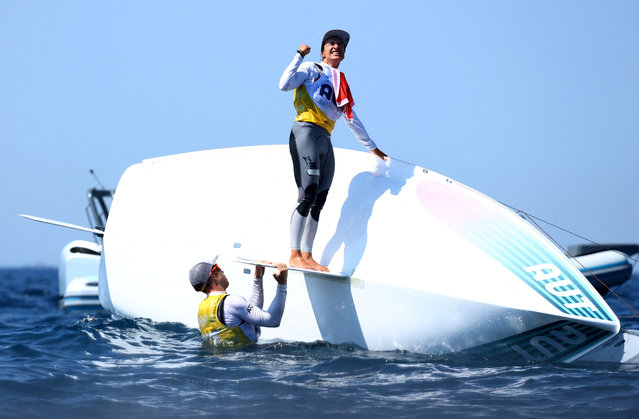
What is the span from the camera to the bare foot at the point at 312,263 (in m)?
4.86

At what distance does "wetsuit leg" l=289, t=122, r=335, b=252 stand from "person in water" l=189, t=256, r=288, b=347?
43 centimetres

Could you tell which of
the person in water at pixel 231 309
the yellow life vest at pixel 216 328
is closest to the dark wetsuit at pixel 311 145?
the person in water at pixel 231 309

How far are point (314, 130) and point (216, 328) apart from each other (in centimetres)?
162

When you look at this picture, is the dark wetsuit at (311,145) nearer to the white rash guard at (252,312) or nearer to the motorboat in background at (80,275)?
the white rash guard at (252,312)

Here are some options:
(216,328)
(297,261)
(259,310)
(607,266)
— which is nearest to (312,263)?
(297,261)

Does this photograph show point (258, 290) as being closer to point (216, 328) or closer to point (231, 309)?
point (231, 309)

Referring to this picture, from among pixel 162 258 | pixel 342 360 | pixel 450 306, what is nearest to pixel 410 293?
pixel 450 306

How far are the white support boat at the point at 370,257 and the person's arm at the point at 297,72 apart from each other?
3.26 ft

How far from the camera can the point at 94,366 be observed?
482cm

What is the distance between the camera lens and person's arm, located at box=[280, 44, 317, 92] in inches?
185

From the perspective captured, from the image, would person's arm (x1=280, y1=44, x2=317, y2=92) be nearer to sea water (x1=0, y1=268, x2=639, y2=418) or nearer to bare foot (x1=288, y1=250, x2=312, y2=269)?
bare foot (x1=288, y1=250, x2=312, y2=269)

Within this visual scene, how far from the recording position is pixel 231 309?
15.1 ft

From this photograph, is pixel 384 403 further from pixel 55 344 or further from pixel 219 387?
pixel 55 344

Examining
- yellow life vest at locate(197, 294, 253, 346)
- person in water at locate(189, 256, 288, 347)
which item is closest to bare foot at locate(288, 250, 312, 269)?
person in water at locate(189, 256, 288, 347)
